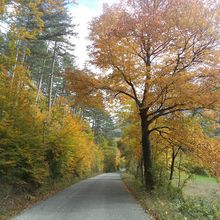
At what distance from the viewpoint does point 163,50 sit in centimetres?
1541

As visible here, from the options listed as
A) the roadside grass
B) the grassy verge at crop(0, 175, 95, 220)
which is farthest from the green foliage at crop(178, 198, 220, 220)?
the grassy verge at crop(0, 175, 95, 220)

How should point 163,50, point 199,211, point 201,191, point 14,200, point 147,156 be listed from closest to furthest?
point 14,200 < point 199,211 < point 163,50 < point 147,156 < point 201,191

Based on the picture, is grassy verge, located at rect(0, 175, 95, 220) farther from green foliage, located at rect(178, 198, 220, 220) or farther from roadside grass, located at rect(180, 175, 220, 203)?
roadside grass, located at rect(180, 175, 220, 203)

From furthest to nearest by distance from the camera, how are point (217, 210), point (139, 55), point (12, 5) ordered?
point (139, 55) → point (217, 210) → point (12, 5)

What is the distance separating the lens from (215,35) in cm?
1305

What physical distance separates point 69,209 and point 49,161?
8.69m

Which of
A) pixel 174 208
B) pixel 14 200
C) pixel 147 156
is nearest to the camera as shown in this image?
pixel 174 208

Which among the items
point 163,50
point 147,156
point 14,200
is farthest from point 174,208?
→ point 163,50

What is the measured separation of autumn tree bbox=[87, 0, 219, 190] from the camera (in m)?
13.1

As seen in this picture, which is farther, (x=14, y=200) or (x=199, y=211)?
(x=199, y=211)

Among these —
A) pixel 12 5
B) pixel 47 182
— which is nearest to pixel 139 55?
pixel 12 5

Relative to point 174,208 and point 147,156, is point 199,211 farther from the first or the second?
point 147,156

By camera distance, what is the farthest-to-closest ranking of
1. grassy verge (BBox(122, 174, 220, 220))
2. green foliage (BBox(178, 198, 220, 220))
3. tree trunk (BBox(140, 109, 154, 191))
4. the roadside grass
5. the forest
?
1. the roadside grass
2. tree trunk (BBox(140, 109, 154, 191))
3. the forest
4. green foliage (BBox(178, 198, 220, 220))
5. grassy verge (BBox(122, 174, 220, 220))

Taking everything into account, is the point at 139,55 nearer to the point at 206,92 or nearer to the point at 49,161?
the point at 206,92
